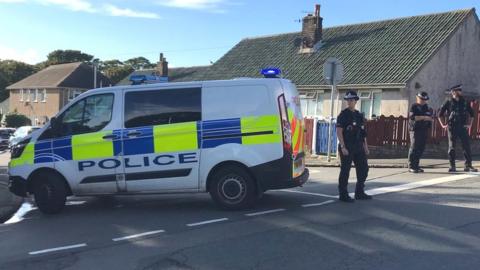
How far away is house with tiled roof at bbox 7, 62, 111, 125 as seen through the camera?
56.9 metres

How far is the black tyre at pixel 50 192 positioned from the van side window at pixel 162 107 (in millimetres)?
1503

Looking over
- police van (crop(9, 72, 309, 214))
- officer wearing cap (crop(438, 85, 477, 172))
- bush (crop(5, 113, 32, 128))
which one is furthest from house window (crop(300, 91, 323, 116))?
bush (crop(5, 113, 32, 128))

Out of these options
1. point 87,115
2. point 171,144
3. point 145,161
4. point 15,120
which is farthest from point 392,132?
point 15,120

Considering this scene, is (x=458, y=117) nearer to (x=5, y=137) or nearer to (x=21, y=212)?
(x=21, y=212)

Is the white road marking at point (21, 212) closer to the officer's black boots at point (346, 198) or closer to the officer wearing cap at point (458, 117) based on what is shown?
the officer's black boots at point (346, 198)

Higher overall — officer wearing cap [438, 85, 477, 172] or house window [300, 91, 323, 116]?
house window [300, 91, 323, 116]

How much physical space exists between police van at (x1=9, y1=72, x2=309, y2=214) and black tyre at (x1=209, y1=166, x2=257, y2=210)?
2cm

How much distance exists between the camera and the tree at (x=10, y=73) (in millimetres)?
80444

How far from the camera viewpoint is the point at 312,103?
24.5 metres

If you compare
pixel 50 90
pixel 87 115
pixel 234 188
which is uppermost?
pixel 50 90

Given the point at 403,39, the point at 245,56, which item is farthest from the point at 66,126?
the point at 245,56

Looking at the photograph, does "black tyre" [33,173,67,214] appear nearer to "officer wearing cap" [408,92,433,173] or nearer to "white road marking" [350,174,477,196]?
"white road marking" [350,174,477,196]

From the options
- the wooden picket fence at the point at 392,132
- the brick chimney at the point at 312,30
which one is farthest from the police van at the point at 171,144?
the brick chimney at the point at 312,30

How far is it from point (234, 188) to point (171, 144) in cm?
117
